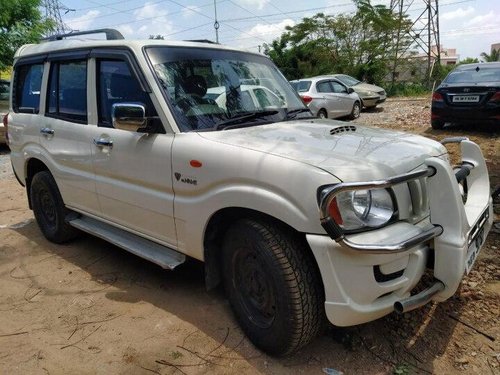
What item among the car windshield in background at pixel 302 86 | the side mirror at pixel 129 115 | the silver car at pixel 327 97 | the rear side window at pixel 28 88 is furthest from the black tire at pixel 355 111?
the side mirror at pixel 129 115

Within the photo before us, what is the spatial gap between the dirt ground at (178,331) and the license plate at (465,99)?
18.2ft

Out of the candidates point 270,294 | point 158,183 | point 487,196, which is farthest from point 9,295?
point 487,196

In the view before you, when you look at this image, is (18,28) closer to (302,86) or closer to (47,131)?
(302,86)

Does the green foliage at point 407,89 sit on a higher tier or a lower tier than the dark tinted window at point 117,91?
lower

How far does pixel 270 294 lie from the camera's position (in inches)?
101

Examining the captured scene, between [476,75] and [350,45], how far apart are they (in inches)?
794

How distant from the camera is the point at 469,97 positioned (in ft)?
29.1

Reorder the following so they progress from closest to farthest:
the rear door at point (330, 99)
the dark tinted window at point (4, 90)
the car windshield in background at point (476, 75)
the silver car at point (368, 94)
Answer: the car windshield in background at point (476, 75) → the dark tinted window at point (4, 90) → the rear door at point (330, 99) → the silver car at point (368, 94)

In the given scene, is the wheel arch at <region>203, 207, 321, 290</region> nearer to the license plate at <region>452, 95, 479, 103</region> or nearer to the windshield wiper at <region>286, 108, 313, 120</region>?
the windshield wiper at <region>286, 108, 313, 120</region>

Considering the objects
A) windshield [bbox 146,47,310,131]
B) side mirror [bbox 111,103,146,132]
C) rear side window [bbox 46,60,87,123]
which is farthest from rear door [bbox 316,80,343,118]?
side mirror [bbox 111,103,146,132]

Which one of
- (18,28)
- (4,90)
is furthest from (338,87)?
(18,28)

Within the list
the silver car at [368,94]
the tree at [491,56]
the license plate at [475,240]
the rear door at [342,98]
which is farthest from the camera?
the tree at [491,56]

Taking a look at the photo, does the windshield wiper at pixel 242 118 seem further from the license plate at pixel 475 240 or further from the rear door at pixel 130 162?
the license plate at pixel 475 240

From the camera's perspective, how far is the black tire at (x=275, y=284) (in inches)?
94.1
